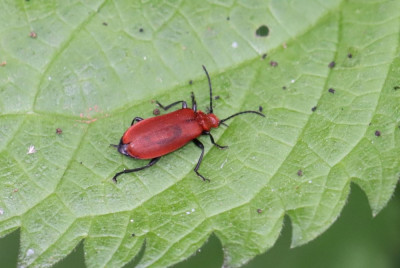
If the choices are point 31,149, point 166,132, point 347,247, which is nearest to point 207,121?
point 166,132

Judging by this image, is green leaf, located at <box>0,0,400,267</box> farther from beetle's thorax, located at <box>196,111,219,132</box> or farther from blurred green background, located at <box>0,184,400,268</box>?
blurred green background, located at <box>0,184,400,268</box>

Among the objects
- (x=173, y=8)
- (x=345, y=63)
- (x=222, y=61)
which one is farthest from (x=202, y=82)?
(x=345, y=63)

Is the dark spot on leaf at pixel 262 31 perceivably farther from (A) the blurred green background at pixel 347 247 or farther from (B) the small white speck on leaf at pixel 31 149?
(B) the small white speck on leaf at pixel 31 149

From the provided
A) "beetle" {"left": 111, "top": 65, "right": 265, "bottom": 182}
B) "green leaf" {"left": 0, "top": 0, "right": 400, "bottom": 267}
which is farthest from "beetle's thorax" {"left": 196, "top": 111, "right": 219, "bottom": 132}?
"green leaf" {"left": 0, "top": 0, "right": 400, "bottom": 267}


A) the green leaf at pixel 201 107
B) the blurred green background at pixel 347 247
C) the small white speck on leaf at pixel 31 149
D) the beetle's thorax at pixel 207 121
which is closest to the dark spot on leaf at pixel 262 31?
the green leaf at pixel 201 107

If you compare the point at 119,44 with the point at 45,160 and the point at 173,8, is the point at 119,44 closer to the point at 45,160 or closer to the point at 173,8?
the point at 173,8

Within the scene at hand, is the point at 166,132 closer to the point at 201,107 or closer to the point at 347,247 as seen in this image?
the point at 201,107
